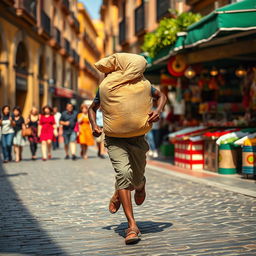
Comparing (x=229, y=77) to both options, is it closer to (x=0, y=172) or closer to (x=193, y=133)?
(x=193, y=133)

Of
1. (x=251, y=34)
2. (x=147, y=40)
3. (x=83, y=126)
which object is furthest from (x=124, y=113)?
(x=83, y=126)

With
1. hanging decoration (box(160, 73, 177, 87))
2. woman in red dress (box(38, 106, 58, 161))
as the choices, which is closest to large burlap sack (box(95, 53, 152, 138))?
woman in red dress (box(38, 106, 58, 161))

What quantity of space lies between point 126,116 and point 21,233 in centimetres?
157

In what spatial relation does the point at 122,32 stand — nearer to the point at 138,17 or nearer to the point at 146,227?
the point at 138,17

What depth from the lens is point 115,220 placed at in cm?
609

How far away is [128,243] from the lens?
15.8ft

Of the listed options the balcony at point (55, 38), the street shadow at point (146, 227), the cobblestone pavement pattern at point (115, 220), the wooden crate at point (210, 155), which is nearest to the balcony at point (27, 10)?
the balcony at point (55, 38)

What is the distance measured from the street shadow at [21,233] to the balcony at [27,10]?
58.7 ft

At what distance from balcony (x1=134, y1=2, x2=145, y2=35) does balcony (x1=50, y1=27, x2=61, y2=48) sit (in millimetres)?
8383

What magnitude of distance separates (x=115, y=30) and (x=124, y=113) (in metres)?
37.0

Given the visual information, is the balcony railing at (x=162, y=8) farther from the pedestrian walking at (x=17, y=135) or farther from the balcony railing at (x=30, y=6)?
the pedestrian walking at (x=17, y=135)

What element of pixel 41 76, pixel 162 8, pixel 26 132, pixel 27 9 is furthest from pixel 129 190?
pixel 41 76

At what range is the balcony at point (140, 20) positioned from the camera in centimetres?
2616

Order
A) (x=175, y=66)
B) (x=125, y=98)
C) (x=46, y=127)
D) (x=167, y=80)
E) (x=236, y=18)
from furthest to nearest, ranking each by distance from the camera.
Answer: (x=167, y=80) → (x=46, y=127) → (x=175, y=66) → (x=236, y=18) → (x=125, y=98)
